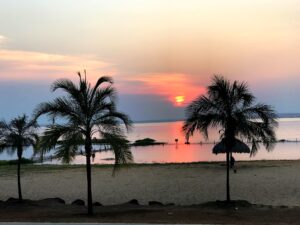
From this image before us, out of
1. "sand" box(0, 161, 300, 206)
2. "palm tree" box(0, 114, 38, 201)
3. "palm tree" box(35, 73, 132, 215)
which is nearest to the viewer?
"palm tree" box(35, 73, 132, 215)

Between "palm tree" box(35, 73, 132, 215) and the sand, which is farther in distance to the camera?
the sand

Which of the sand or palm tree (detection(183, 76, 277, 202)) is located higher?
palm tree (detection(183, 76, 277, 202))

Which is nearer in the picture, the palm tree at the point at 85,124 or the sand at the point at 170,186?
the palm tree at the point at 85,124

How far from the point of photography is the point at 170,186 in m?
24.3

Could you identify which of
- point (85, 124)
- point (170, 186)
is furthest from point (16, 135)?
point (170, 186)

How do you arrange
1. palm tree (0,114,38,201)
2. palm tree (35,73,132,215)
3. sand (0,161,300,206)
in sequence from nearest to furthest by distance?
palm tree (35,73,132,215) < palm tree (0,114,38,201) < sand (0,161,300,206)

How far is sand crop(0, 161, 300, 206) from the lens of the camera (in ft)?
66.1

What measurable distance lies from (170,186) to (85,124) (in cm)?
1189

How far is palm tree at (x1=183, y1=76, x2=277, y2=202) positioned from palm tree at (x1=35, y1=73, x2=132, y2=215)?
3.65 metres

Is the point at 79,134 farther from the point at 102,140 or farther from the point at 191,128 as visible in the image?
the point at 191,128

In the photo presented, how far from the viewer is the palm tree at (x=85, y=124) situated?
12961mm

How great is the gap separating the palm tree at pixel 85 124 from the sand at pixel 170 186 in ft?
20.9

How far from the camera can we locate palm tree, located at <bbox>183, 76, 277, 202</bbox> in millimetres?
15930

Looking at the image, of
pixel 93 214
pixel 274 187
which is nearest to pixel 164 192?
pixel 274 187
